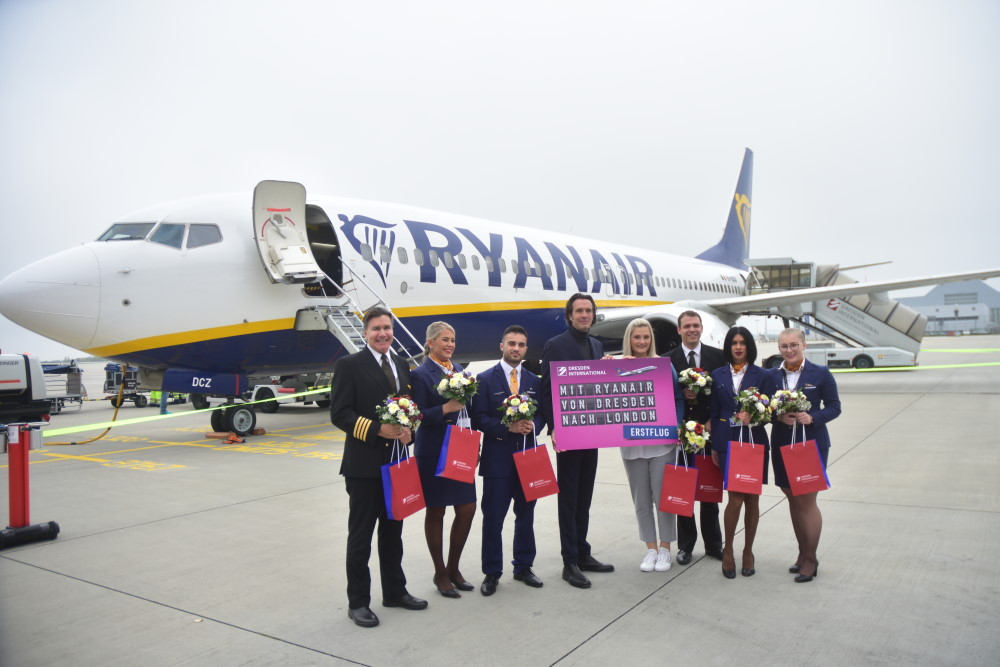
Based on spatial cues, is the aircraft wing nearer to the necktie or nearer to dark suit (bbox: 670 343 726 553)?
dark suit (bbox: 670 343 726 553)

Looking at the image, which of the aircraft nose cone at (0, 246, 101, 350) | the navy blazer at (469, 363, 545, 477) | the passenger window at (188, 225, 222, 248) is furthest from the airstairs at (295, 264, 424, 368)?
the navy blazer at (469, 363, 545, 477)

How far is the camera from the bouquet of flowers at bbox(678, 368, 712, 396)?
417cm

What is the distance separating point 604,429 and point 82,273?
270 inches

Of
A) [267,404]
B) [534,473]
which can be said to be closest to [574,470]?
[534,473]

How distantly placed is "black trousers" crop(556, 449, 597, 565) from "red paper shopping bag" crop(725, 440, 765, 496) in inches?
31.9

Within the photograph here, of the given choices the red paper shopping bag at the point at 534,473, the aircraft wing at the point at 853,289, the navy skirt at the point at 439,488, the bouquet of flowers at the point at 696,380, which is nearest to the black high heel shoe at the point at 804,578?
the bouquet of flowers at the point at 696,380

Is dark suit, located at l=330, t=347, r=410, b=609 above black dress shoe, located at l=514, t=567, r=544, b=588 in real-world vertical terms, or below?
above

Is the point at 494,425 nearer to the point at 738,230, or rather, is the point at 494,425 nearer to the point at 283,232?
the point at 283,232

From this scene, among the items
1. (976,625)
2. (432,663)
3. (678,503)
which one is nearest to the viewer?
(432,663)

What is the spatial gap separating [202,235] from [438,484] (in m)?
6.48

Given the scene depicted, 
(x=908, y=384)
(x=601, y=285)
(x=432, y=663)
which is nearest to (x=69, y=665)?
(x=432, y=663)

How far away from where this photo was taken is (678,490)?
13.6 feet

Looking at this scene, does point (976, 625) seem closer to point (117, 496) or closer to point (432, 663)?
point (432, 663)

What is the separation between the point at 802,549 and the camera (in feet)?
13.1
